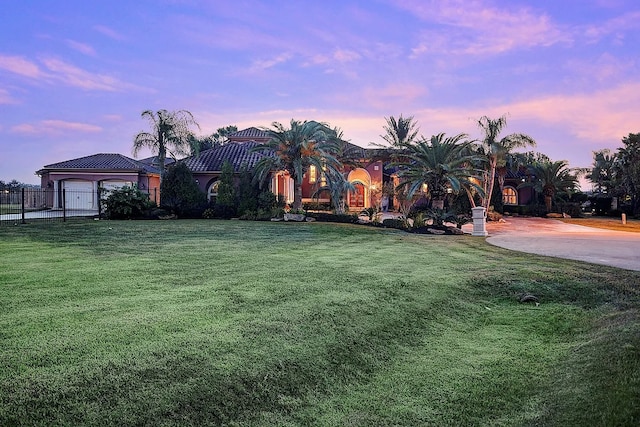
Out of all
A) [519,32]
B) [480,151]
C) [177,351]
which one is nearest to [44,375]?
[177,351]

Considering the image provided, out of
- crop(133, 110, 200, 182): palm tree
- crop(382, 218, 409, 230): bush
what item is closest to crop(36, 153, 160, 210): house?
crop(133, 110, 200, 182): palm tree

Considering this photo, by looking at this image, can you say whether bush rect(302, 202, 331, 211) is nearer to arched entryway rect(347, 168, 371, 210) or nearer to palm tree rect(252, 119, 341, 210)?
arched entryway rect(347, 168, 371, 210)

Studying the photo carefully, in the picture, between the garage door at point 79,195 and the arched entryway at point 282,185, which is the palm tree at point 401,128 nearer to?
the arched entryway at point 282,185

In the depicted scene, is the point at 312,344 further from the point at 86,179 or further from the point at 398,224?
the point at 86,179

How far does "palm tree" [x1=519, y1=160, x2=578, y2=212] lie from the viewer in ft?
103

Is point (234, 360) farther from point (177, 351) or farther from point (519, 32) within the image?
point (519, 32)

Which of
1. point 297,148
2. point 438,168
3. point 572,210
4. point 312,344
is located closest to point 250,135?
point 297,148

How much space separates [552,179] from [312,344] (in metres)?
32.5

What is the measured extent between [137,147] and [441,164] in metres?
19.3

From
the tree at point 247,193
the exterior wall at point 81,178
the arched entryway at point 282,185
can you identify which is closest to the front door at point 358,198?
the arched entryway at point 282,185

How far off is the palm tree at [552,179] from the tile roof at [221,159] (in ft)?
69.3

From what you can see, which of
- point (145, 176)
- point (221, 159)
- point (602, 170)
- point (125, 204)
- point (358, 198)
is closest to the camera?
point (125, 204)

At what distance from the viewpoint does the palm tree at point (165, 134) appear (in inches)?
1049

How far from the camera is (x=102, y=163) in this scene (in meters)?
30.7
